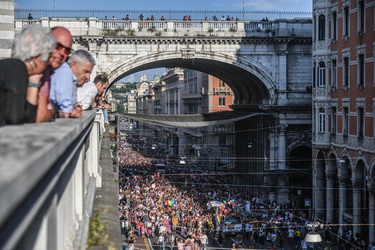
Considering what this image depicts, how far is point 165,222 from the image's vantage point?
31391mm

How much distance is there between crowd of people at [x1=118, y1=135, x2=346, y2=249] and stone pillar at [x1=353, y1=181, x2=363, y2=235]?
8.32 ft

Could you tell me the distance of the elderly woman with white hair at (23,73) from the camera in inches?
131

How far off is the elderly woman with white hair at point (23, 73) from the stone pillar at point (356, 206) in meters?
26.3

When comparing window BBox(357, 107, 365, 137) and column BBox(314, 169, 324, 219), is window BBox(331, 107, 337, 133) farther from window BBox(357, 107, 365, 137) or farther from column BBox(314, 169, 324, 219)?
column BBox(314, 169, 324, 219)

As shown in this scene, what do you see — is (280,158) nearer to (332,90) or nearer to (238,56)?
(238,56)

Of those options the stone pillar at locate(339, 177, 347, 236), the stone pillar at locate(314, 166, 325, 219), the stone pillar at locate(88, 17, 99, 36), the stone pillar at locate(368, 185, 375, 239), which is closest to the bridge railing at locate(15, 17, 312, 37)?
the stone pillar at locate(88, 17, 99, 36)

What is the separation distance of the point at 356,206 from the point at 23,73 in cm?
2689

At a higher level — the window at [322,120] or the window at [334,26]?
the window at [334,26]

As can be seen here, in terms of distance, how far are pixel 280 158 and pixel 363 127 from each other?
1437 centimetres

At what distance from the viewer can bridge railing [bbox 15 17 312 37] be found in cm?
3969

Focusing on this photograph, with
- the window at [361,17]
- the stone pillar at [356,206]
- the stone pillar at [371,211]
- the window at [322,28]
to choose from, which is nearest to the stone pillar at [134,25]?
the window at [322,28]

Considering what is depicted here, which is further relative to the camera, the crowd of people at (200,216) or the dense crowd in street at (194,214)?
the dense crowd in street at (194,214)

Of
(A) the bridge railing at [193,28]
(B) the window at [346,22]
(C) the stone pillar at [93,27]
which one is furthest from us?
(A) the bridge railing at [193,28]

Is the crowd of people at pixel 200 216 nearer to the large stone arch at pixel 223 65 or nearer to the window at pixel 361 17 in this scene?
the large stone arch at pixel 223 65
